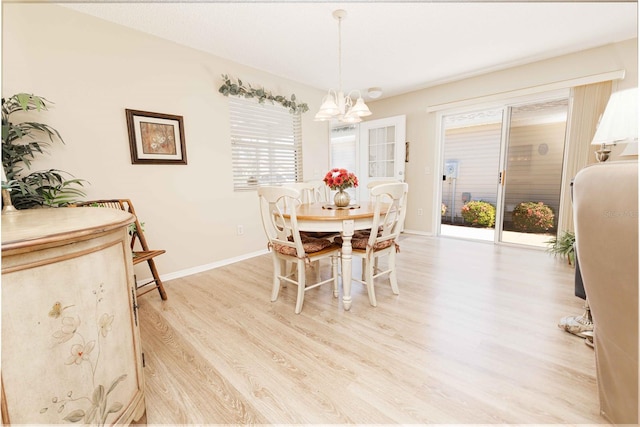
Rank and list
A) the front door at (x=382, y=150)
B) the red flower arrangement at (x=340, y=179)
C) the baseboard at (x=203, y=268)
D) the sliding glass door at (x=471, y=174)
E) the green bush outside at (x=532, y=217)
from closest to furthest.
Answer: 1. the red flower arrangement at (x=340, y=179)
2. the baseboard at (x=203, y=268)
3. the green bush outside at (x=532, y=217)
4. the front door at (x=382, y=150)
5. the sliding glass door at (x=471, y=174)

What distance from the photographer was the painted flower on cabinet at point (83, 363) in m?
0.84

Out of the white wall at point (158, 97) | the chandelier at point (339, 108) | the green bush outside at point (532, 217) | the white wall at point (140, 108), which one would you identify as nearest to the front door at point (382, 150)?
the white wall at point (158, 97)

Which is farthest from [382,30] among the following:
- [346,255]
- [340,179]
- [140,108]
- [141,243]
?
[141,243]

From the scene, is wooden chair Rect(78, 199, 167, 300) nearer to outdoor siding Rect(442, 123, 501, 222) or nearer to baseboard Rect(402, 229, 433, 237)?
baseboard Rect(402, 229, 433, 237)

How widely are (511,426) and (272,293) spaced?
5.55 feet

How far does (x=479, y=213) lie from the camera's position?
5.52 meters

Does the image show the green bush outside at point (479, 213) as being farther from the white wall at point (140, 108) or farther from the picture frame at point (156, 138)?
the picture frame at point (156, 138)

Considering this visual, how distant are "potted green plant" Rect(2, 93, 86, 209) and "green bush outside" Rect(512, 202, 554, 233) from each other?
17.2 feet

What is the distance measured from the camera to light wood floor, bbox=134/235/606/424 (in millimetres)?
1208

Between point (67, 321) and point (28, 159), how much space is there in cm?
188

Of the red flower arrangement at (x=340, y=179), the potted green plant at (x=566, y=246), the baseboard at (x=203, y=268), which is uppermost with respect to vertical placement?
the red flower arrangement at (x=340, y=179)

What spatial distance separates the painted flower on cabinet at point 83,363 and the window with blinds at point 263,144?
2514 millimetres

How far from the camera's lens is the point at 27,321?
765mm

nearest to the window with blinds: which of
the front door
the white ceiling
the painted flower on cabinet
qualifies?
the white ceiling
